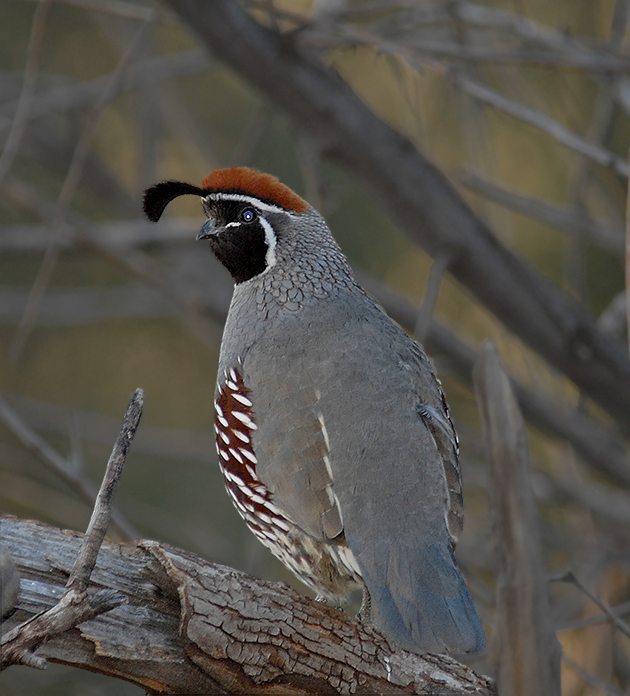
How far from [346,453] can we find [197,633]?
69cm

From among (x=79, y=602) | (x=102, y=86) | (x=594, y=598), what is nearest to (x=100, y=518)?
(x=79, y=602)

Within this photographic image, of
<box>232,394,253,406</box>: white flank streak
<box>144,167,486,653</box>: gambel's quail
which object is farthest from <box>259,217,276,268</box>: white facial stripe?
<box>232,394,253,406</box>: white flank streak

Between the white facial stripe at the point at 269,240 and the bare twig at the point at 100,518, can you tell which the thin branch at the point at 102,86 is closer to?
the white facial stripe at the point at 269,240

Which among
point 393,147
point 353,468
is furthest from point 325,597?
point 393,147

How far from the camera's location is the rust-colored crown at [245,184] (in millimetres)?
3277

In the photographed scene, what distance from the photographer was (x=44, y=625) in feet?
6.35

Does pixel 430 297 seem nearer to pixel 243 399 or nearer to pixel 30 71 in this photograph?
pixel 243 399

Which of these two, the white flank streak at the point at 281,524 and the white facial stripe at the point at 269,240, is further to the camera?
the white facial stripe at the point at 269,240

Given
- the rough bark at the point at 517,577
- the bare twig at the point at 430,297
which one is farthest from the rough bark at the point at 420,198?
the rough bark at the point at 517,577

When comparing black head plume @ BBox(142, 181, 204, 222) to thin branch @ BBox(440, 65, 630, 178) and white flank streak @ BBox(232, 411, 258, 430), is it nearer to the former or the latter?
white flank streak @ BBox(232, 411, 258, 430)

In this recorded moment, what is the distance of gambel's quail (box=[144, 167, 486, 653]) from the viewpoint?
246 centimetres

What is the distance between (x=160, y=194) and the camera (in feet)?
11.1

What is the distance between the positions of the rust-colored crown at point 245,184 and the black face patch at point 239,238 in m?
0.05

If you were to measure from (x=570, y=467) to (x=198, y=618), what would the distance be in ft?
9.13
